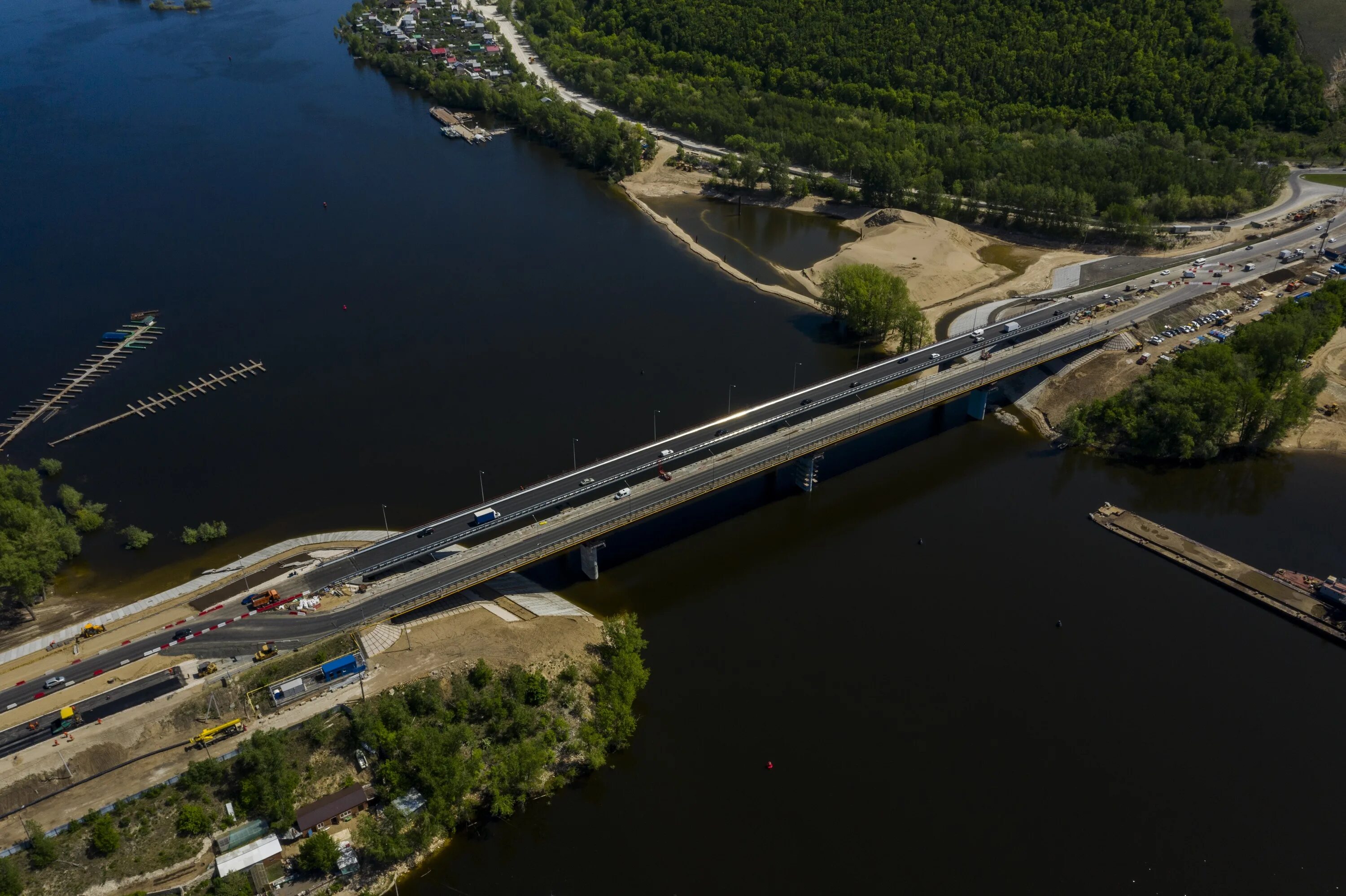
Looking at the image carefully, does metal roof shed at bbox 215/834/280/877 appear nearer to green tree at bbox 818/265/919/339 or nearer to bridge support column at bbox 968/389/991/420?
bridge support column at bbox 968/389/991/420

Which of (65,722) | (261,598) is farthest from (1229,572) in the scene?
(65,722)

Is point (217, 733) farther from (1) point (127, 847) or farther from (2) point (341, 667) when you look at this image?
(2) point (341, 667)

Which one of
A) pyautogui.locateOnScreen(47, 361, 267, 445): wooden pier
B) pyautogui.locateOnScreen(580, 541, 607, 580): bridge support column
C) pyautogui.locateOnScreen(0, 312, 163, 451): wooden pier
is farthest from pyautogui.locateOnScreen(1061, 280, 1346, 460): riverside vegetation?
pyautogui.locateOnScreen(0, 312, 163, 451): wooden pier

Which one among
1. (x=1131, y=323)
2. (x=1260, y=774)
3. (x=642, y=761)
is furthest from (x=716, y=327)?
(x=1260, y=774)

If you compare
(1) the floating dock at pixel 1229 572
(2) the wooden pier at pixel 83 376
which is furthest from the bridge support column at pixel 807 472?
(2) the wooden pier at pixel 83 376

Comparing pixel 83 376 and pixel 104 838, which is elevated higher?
pixel 83 376

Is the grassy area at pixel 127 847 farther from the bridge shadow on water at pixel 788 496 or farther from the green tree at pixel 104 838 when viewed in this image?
the bridge shadow on water at pixel 788 496
